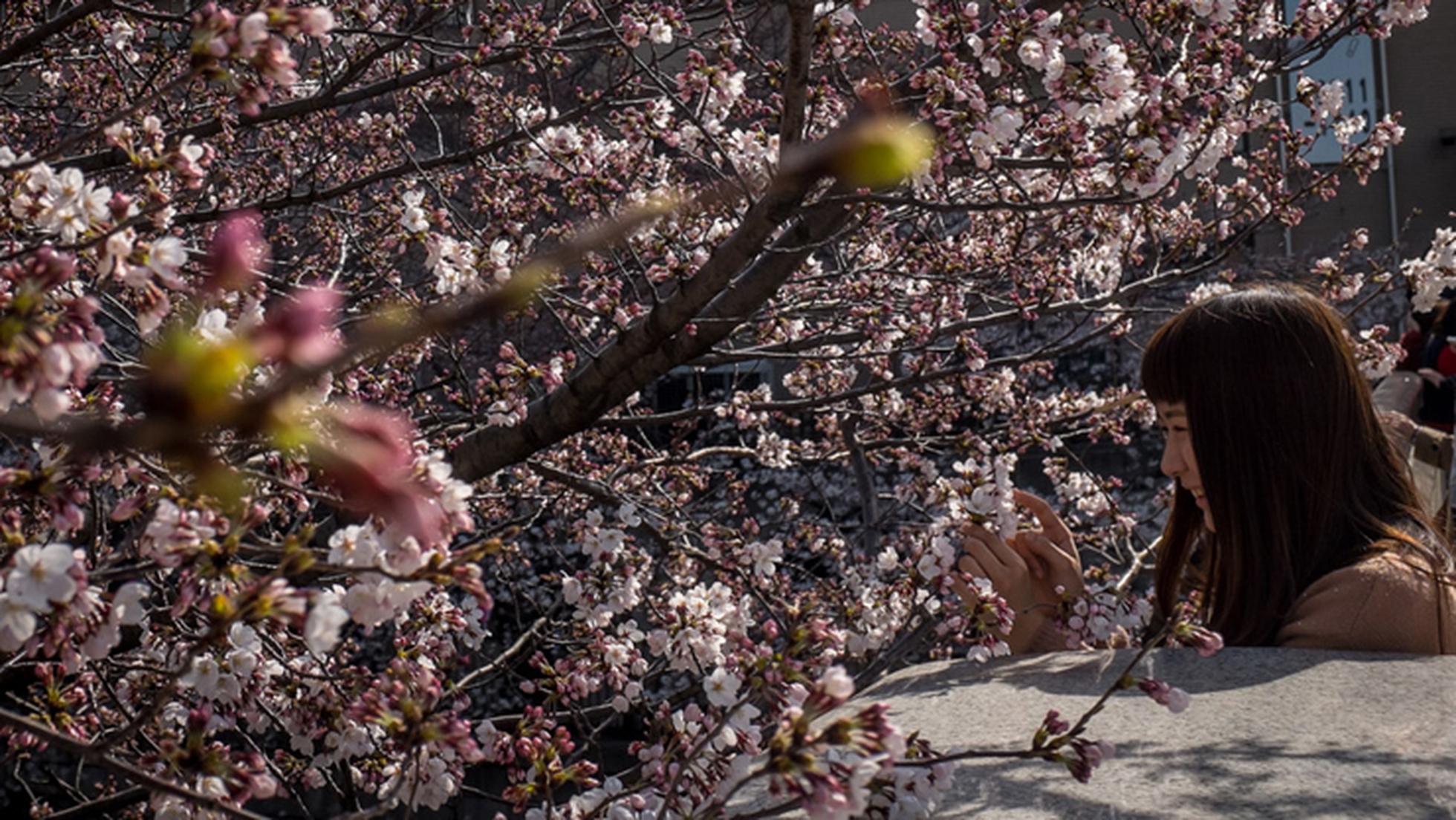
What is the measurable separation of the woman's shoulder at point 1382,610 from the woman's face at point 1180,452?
1.02 ft

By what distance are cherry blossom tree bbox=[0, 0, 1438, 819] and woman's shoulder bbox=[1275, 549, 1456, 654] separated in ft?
1.41

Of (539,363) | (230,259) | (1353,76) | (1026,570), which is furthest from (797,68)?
(1353,76)

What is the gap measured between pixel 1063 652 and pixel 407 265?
997 centimetres

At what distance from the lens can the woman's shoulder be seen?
2.24 meters

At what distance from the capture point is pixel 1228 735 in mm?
1968

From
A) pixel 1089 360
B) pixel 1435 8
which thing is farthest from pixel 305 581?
pixel 1435 8

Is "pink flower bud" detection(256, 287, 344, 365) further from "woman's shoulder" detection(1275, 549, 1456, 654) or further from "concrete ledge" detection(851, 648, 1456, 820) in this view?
"woman's shoulder" detection(1275, 549, 1456, 654)

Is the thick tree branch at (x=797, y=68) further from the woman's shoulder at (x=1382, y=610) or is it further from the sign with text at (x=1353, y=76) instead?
the sign with text at (x=1353, y=76)

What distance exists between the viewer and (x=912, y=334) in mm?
4797

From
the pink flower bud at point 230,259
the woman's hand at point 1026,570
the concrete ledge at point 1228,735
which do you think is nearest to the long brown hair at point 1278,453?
the concrete ledge at point 1228,735

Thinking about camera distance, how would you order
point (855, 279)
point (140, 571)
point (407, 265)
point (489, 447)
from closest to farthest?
point (140, 571), point (489, 447), point (855, 279), point (407, 265)

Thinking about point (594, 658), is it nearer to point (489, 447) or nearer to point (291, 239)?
point (489, 447)

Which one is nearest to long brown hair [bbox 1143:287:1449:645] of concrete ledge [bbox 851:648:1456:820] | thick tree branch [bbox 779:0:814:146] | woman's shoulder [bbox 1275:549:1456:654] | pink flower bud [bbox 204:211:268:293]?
woman's shoulder [bbox 1275:549:1456:654]

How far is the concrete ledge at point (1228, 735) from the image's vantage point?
176cm
